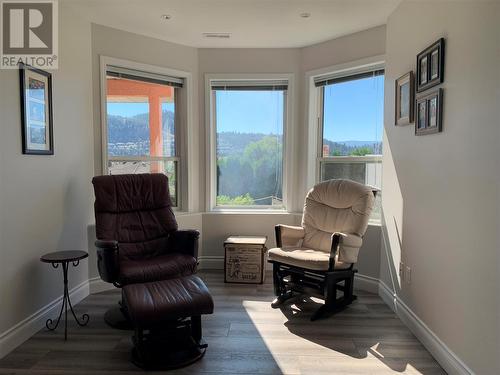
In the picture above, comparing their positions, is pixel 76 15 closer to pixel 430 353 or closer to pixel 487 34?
pixel 487 34

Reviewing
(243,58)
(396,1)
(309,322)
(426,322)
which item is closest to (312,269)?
(309,322)

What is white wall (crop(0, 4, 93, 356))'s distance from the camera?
2.47 meters

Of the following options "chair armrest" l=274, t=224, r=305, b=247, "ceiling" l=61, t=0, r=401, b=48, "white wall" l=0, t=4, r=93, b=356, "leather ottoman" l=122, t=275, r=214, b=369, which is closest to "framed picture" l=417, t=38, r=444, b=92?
"ceiling" l=61, t=0, r=401, b=48

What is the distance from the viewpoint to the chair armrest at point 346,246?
2.95 m

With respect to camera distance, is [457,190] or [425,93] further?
[425,93]

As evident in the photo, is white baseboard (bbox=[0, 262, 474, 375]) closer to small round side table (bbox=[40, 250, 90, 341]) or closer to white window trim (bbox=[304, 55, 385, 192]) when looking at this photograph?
small round side table (bbox=[40, 250, 90, 341])

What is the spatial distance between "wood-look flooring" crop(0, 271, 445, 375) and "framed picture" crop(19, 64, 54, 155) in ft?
4.37

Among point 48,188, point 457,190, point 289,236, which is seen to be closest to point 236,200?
point 289,236

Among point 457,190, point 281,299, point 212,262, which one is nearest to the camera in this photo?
point 457,190

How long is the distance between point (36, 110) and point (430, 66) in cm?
273

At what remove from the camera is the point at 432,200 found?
8.09ft

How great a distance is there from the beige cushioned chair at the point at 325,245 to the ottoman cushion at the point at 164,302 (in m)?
0.97

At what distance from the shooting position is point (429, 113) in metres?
2.50

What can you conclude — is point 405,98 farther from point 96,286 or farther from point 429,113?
point 96,286
